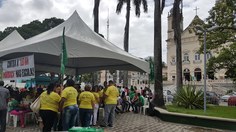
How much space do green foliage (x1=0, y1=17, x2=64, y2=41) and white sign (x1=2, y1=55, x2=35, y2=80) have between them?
50.9 m

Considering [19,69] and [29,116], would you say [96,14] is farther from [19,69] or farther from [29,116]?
[29,116]

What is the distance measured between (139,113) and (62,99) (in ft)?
28.5

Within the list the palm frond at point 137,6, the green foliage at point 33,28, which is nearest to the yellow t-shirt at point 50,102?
the palm frond at point 137,6

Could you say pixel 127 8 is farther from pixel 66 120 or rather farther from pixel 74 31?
pixel 66 120

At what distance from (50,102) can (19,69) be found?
3400 millimetres

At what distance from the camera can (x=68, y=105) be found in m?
7.39

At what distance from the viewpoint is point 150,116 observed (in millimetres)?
14008

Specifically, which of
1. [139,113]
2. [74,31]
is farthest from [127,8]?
[74,31]

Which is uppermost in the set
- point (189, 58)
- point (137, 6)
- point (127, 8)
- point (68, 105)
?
point (137, 6)

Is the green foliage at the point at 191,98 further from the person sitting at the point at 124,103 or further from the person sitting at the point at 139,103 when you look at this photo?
the person sitting at the point at 124,103

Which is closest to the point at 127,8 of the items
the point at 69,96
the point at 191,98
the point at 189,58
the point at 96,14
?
the point at 96,14

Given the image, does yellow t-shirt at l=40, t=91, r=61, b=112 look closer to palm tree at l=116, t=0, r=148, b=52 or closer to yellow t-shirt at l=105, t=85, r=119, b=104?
yellow t-shirt at l=105, t=85, r=119, b=104

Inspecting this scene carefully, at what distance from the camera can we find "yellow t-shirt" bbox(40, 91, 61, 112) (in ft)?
23.6

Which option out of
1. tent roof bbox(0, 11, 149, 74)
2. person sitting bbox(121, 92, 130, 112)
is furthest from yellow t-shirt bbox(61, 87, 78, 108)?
person sitting bbox(121, 92, 130, 112)
